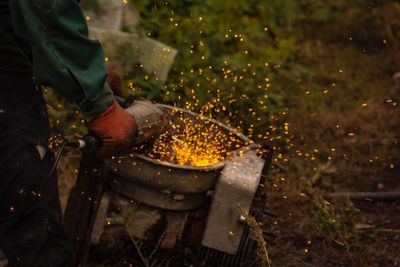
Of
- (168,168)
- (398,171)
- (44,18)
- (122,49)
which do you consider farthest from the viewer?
(122,49)

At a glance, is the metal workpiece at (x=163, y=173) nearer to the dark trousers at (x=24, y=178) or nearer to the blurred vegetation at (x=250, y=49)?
the dark trousers at (x=24, y=178)

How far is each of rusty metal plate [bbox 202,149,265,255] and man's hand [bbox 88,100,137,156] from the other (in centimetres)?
75

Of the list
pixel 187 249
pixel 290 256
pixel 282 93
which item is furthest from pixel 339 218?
pixel 282 93

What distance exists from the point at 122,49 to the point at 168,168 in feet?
8.84

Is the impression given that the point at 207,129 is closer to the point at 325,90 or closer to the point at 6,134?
the point at 6,134

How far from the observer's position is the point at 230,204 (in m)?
3.39

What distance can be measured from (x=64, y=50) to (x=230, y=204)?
130 centimetres

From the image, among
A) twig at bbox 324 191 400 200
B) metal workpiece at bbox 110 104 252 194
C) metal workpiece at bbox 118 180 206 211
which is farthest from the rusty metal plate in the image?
twig at bbox 324 191 400 200

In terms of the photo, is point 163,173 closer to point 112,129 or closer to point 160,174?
point 160,174

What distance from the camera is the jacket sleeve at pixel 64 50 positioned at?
8.09 feet

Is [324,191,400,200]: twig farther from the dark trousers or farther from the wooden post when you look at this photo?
the dark trousers

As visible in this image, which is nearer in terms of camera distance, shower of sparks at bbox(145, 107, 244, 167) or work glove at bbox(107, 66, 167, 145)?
work glove at bbox(107, 66, 167, 145)

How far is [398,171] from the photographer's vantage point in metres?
5.23

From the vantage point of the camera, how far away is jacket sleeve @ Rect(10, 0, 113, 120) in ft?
8.09
